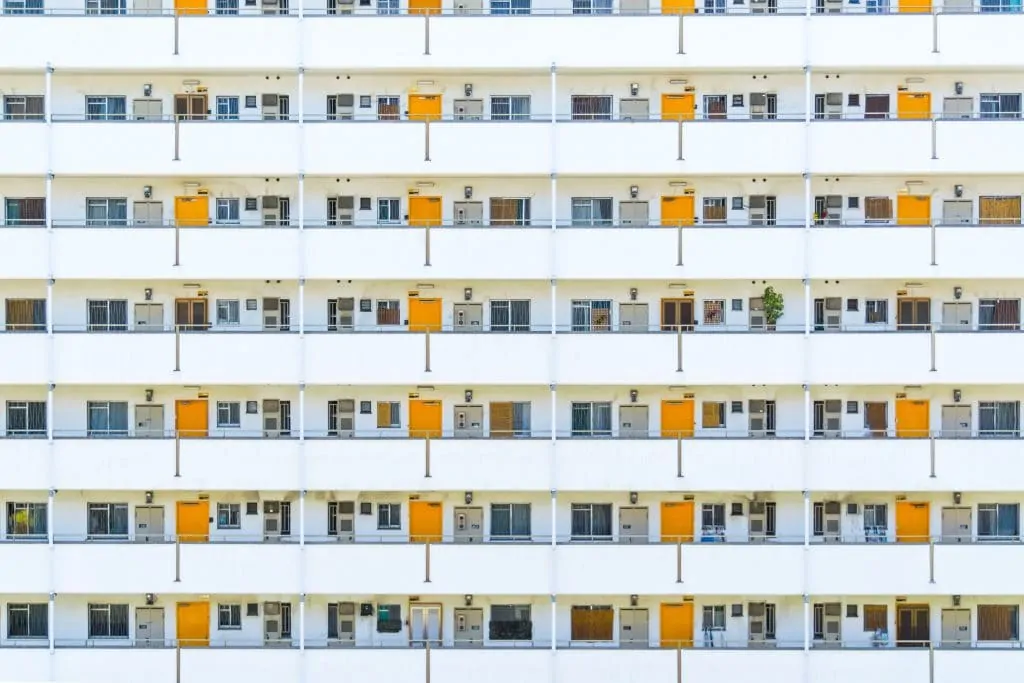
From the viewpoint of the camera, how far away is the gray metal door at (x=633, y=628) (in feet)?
109

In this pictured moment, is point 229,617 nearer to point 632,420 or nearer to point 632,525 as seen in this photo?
point 632,525

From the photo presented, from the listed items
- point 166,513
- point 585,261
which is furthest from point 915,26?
point 166,513

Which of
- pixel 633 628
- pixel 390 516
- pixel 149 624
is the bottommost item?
pixel 633 628

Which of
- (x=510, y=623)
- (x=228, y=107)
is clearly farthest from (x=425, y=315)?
(x=510, y=623)

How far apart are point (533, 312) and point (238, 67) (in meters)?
8.86

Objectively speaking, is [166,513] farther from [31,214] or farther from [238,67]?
[238,67]

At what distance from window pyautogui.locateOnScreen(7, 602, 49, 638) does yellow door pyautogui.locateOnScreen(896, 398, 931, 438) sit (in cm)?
2047

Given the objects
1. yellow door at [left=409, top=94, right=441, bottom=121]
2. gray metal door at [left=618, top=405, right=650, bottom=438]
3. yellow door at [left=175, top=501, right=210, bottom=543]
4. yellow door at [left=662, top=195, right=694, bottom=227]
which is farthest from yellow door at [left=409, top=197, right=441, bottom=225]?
yellow door at [left=175, top=501, right=210, bottom=543]

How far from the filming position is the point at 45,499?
3306cm

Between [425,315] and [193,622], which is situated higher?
[425,315]

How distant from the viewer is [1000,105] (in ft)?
111

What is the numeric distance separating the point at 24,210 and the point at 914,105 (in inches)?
836

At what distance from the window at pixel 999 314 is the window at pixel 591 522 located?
32.5ft

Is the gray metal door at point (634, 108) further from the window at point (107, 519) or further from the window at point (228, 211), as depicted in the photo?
the window at point (107, 519)
